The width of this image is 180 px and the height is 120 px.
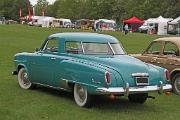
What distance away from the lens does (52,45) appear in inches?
457

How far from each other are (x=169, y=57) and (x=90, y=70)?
3676 mm

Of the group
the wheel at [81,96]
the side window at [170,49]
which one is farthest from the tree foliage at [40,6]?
the wheel at [81,96]

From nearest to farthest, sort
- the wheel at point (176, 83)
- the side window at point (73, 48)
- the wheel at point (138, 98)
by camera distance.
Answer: the side window at point (73, 48) → the wheel at point (138, 98) → the wheel at point (176, 83)

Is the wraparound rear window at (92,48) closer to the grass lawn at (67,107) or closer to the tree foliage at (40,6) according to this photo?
the grass lawn at (67,107)

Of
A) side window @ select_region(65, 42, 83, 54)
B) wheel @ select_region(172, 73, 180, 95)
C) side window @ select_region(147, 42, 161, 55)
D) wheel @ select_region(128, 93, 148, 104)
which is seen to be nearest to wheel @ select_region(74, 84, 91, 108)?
side window @ select_region(65, 42, 83, 54)

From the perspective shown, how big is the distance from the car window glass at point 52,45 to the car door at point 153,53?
298 centimetres

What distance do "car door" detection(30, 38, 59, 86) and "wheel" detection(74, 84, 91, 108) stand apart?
35.4 inches

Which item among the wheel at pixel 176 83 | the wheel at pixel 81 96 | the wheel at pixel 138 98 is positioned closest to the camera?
the wheel at pixel 81 96

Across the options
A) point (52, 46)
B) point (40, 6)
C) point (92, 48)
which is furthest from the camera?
point (40, 6)

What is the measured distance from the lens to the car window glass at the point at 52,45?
11344mm

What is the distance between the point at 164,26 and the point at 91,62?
223ft

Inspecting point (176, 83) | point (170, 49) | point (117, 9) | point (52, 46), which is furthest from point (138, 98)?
point (117, 9)

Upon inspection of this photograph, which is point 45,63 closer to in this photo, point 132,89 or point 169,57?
point 132,89

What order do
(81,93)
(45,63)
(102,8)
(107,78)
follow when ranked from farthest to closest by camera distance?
(102,8) → (45,63) → (81,93) → (107,78)
